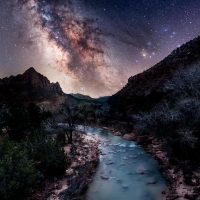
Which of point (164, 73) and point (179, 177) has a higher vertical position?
point (164, 73)

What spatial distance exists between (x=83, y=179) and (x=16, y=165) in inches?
191

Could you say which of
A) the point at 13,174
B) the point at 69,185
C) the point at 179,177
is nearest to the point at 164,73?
the point at 179,177

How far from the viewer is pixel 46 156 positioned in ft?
43.4

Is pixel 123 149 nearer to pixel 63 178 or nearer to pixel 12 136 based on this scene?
pixel 63 178

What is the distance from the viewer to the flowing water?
12.1 metres

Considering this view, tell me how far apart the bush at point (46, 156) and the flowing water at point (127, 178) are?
286 centimetres

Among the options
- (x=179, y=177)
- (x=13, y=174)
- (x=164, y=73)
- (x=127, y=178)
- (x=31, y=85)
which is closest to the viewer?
(x=13, y=174)

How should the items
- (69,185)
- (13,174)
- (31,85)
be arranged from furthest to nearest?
(31,85)
(69,185)
(13,174)

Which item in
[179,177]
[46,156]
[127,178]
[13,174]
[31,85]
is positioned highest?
[31,85]

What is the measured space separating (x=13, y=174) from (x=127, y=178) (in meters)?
8.87

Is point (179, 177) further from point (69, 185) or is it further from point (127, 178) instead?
point (69, 185)

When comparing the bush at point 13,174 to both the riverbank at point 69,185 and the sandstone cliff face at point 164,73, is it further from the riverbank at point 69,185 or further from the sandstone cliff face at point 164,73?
the sandstone cliff face at point 164,73

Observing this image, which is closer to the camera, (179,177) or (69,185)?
(69,185)

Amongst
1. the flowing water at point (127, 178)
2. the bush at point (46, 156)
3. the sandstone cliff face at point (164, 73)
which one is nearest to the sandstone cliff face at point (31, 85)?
the sandstone cliff face at point (164, 73)
